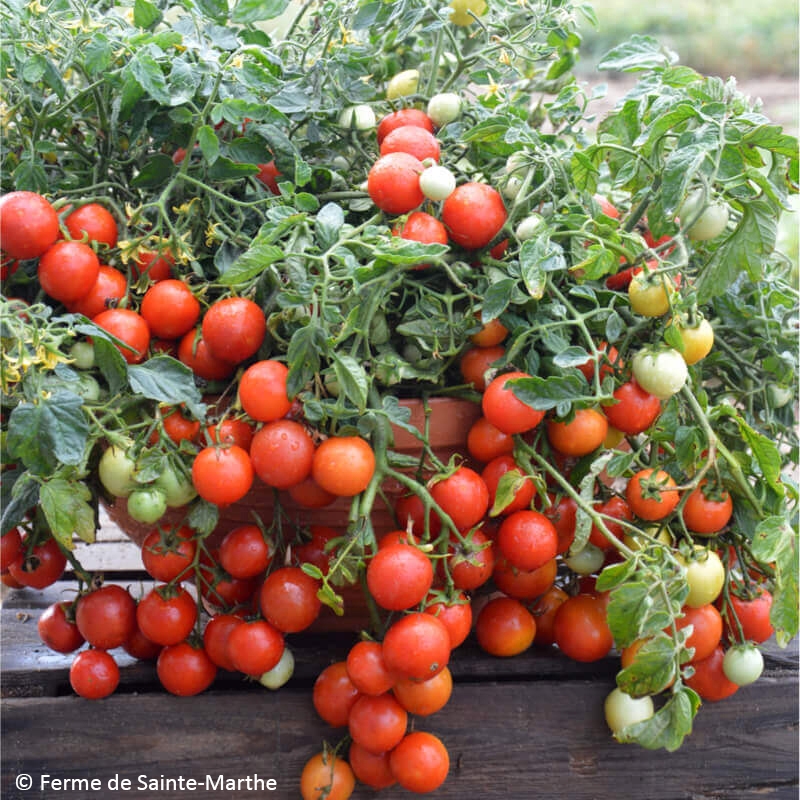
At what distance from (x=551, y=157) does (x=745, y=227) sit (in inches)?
6.5

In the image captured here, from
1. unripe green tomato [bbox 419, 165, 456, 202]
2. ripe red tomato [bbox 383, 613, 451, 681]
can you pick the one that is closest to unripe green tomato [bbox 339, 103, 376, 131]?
unripe green tomato [bbox 419, 165, 456, 202]

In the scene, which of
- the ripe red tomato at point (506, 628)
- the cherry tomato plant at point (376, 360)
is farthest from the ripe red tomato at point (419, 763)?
the ripe red tomato at point (506, 628)

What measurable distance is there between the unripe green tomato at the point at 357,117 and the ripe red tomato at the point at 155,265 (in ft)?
0.66

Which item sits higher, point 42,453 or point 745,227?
point 745,227

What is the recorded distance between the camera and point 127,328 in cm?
67

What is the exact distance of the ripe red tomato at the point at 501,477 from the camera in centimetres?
68

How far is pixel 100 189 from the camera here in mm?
770

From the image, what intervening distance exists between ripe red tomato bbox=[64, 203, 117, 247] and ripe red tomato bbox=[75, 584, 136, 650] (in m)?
0.30

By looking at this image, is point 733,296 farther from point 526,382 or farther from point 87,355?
point 87,355

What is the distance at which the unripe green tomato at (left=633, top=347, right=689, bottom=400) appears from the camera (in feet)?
2.17

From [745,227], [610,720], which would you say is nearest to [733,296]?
[745,227]

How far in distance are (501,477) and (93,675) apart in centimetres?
38

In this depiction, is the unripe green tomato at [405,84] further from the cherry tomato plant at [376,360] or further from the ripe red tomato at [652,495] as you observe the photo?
the ripe red tomato at [652,495]

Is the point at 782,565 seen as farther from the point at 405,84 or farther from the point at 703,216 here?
the point at 405,84
